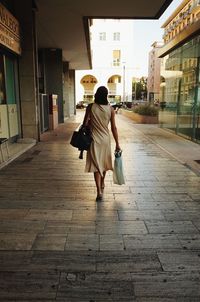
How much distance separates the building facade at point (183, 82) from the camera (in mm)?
11406

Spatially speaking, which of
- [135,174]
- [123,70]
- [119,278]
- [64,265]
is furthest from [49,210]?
[123,70]

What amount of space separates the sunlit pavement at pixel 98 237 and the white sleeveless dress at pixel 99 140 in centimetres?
61

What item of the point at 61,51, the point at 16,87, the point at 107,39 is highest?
the point at 107,39

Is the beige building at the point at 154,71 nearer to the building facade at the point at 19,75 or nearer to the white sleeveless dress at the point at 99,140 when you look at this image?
the building facade at the point at 19,75

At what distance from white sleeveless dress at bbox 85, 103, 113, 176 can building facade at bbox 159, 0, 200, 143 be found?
754 cm

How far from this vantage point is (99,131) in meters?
4.65

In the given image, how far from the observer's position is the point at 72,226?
384 centimetres

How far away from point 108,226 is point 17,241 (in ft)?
3.87

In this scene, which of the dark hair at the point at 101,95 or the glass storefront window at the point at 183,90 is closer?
the dark hair at the point at 101,95

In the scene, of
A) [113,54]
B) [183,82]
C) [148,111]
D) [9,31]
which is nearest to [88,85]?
[113,54]

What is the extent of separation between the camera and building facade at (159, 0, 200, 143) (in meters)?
11.4

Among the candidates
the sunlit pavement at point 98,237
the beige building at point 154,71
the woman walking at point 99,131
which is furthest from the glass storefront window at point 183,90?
the beige building at point 154,71

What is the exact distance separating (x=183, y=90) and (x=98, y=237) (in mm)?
10939

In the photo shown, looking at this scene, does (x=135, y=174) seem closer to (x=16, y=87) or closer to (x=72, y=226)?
(x=72, y=226)
